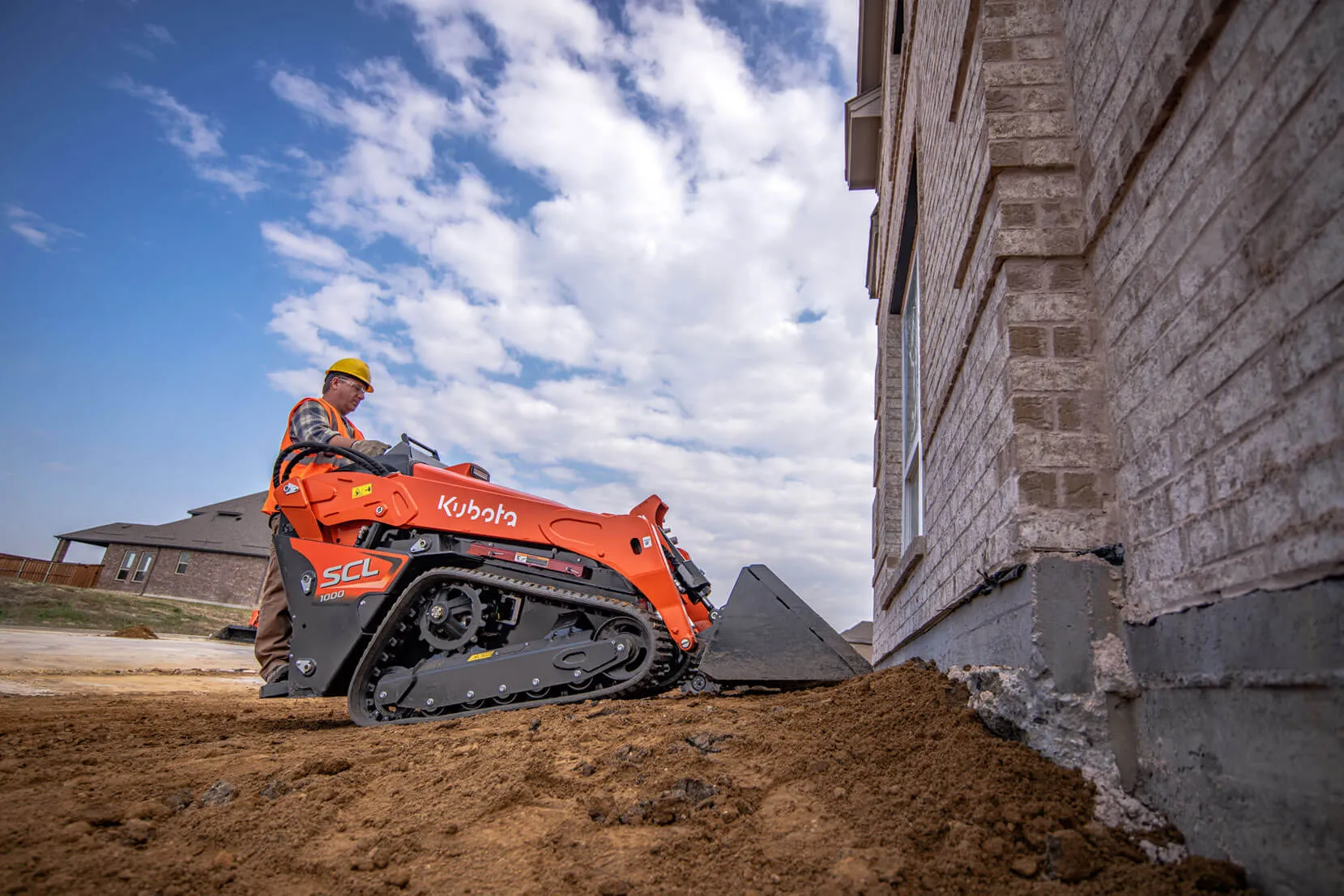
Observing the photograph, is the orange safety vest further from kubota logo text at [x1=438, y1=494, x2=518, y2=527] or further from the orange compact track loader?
kubota logo text at [x1=438, y1=494, x2=518, y2=527]

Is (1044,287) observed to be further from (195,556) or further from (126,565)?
(126,565)

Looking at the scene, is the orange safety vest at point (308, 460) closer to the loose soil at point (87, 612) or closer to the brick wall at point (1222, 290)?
the brick wall at point (1222, 290)

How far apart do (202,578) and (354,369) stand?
113 feet

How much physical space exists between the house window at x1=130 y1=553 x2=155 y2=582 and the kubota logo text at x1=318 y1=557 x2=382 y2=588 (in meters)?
37.5

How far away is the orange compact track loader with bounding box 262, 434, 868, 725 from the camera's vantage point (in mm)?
4352

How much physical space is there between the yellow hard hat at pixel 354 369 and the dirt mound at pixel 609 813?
3.10 metres

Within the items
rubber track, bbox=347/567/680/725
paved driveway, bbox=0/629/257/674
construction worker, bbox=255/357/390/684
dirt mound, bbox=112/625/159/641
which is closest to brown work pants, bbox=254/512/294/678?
Result: construction worker, bbox=255/357/390/684

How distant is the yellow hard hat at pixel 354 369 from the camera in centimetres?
594

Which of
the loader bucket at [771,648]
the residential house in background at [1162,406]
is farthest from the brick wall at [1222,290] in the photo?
the loader bucket at [771,648]

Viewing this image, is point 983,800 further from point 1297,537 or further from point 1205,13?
point 1205,13

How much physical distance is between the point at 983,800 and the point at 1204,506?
0.89 metres

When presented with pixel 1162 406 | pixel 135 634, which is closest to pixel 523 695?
pixel 1162 406

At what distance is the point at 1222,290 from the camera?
5.30 ft

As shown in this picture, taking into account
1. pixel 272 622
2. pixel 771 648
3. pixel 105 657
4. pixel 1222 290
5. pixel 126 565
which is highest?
pixel 126 565
